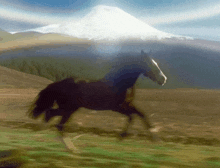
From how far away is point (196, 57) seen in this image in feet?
15.2

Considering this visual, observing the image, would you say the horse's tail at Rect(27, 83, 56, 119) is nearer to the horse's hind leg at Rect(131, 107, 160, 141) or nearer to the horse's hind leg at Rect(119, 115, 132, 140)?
the horse's hind leg at Rect(119, 115, 132, 140)

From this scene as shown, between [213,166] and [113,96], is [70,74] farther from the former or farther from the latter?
[213,166]

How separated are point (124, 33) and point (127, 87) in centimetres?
106

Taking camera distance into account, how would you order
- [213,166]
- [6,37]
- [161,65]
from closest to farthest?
[213,166]
[6,37]
[161,65]

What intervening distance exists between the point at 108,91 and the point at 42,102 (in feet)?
4.86

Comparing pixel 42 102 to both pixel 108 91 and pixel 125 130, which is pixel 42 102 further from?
pixel 125 130

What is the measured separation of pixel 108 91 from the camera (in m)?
4.07

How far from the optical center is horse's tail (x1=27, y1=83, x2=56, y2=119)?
441cm

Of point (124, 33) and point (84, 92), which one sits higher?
point (124, 33)

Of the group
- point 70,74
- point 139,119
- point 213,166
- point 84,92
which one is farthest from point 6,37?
point 213,166

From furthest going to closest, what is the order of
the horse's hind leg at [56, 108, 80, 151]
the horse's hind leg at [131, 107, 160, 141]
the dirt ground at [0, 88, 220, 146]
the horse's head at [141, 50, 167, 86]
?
the dirt ground at [0, 88, 220, 146]
the horse's head at [141, 50, 167, 86]
the horse's hind leg at [131, 107, 160, 141]
the horse's hind leg at [56, 108, 80, 151]

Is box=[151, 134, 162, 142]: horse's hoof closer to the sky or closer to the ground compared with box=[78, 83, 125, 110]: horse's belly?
closer to the ground

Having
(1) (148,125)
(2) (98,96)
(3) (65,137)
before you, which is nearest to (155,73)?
(1) (148,125)

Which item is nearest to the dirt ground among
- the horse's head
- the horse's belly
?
the horse's belly
